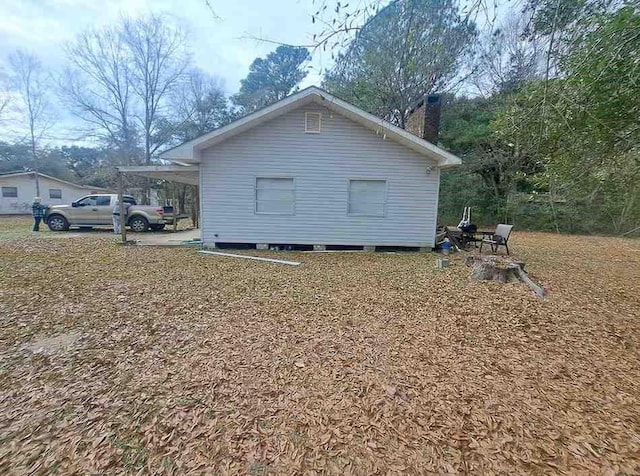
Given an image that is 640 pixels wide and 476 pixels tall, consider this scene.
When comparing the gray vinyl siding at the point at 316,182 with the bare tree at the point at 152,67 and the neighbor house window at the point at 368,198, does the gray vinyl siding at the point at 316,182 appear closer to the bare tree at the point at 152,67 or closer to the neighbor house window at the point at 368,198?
the neighbor house window at the point at 368,198

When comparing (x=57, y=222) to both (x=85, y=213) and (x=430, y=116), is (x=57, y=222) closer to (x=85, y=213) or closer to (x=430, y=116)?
(x=85, y=213)

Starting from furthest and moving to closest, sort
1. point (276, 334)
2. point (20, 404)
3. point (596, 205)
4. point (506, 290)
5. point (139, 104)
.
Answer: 1. point (139, 104)
2. point (596, 205)
3. point (506, 290)
4. point (276, 334)
5. point (20, 404)

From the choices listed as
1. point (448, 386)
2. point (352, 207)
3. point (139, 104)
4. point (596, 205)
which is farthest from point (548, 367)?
point (139, 104)

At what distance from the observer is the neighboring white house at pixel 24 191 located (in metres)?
21.9

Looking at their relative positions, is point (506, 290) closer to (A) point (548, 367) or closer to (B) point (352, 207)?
(A) point (548, 367)

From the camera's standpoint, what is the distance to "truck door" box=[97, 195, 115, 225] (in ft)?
42.3

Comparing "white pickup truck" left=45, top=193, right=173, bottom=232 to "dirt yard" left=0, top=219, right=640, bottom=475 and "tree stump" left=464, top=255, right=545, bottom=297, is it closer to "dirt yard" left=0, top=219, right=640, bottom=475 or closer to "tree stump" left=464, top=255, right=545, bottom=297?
"dirt yard" left=0, top=219, right=640, bottom=475

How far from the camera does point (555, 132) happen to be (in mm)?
4539

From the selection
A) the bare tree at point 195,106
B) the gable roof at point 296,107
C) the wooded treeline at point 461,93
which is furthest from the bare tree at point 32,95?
the gable roof at point 296,107

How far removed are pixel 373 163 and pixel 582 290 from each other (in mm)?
5590

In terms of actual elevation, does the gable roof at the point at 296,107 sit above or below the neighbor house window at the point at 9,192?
above

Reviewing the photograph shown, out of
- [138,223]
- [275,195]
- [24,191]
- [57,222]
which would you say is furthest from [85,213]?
[24,191]

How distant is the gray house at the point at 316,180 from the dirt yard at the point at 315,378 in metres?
3.71

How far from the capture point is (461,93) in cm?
1766
